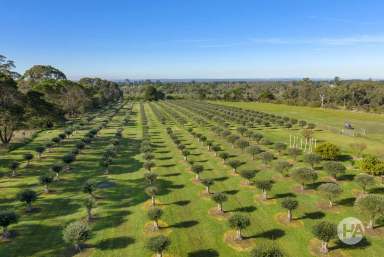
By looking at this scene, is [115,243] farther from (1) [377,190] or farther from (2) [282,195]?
(1) [377,190]

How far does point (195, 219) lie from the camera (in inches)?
1120

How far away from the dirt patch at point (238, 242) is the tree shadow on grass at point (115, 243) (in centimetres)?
831

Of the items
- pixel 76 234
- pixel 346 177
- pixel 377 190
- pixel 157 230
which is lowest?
pixel 157 230

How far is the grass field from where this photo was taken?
23516 millimetres

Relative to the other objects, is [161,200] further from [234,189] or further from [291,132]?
[291,132]

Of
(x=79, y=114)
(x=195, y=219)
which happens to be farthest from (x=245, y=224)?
(x=79, y=114)

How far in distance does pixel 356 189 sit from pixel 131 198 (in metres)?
27.5

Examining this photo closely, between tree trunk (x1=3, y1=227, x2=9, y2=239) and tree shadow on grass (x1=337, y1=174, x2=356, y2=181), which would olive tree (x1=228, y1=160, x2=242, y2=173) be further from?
tree trunk (x1=3, y1=227, x2=9, y2=239)

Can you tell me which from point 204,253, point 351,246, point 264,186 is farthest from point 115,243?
point 351,246

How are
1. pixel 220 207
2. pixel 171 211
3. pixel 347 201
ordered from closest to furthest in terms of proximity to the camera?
pixel 220 207 < pixel 171 211 < pixel 347 201

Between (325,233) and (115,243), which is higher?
(325,233)

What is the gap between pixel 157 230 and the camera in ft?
86.7

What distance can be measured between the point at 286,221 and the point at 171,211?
11757 millimetres

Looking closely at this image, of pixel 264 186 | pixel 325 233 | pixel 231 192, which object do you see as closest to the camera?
pixel 325 233
